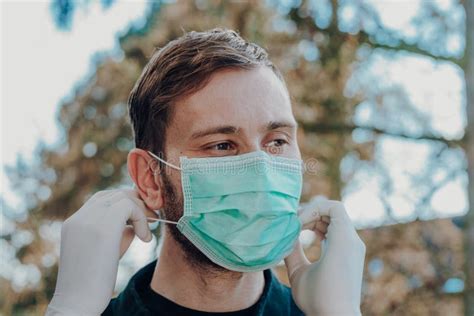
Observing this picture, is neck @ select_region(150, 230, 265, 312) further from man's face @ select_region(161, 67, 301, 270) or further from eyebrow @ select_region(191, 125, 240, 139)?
eyebrow @ select_region(191, 125, 240, 139)

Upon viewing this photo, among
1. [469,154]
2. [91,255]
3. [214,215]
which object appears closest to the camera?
[91,255]

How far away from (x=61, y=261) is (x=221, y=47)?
38.9 inches

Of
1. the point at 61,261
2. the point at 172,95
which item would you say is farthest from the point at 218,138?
the point at 61,261

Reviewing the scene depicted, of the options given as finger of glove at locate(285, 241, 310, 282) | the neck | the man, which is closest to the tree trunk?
A: finger of glove at locate(285, 241, 310, 282)

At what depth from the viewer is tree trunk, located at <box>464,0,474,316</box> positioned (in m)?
7.42

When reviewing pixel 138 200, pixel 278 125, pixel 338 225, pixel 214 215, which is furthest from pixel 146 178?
pixel 338 225

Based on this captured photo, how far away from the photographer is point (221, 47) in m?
2.70

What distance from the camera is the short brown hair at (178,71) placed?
8.59 feet

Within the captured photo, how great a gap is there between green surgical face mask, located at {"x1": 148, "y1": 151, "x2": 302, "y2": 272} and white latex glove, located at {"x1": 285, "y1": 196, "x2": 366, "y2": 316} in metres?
0.12

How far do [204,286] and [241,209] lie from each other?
32 cm

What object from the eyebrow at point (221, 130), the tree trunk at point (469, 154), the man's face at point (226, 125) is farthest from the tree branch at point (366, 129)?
the eyebrow at point (221, 130)

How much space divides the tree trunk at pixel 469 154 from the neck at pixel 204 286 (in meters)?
5.23

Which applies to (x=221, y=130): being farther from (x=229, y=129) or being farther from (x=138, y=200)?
(x=138, y=200)

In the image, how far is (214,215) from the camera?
2580 millimetres
